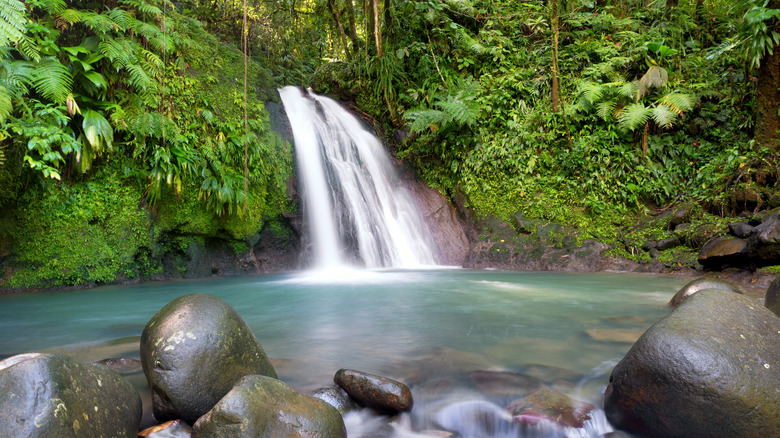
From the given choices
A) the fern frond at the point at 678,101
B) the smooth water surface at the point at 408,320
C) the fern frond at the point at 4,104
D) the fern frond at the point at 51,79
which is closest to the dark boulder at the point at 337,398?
the smooth water surface at the point at 408,320

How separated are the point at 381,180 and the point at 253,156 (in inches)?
120

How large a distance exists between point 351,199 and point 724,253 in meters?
6.53

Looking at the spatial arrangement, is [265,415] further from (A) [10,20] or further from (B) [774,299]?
(A) [10,20]

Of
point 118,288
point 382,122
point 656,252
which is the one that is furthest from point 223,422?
point 382,122

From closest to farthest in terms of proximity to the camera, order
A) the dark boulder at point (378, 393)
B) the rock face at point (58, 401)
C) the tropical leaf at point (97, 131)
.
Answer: the rock face at point (58, 401), the dark boulder at point (378, 393), the tropical leaf at point (97, 131)

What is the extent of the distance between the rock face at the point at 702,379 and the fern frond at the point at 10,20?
6535 millimetres

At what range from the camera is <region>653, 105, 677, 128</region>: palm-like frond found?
830cm

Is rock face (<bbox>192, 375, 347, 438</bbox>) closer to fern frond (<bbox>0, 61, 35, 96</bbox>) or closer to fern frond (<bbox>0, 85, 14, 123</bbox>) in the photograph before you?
fern frond (<bbox>0, 85, 14, 123</bbox>)

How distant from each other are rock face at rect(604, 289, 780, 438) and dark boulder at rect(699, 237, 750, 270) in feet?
14.4

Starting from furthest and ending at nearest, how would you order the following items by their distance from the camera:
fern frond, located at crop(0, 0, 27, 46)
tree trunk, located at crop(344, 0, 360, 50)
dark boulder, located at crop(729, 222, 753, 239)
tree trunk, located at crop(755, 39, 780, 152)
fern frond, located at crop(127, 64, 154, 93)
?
tree trunk, located at crop(344, 0, 360, 50), tree trunk, located at crop(755, 39, 780, 152), fern frond, located at crop(127, 64, 154, 93), dark boulder, located at crop(729, 222, 753, 239), fern frond, located at crop(0, 0, 27, 46)

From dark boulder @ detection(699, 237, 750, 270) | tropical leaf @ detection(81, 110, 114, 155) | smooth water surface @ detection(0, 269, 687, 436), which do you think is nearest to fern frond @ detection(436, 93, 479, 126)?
smooth water surface @ detection(0, 269, 687, 436)

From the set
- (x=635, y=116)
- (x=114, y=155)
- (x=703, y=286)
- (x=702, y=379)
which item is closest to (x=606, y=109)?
(x=635, y=116)

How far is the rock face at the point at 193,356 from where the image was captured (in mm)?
2562

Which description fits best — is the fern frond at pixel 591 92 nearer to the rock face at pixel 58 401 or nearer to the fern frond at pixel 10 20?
the fern frond at pixel 10 20
